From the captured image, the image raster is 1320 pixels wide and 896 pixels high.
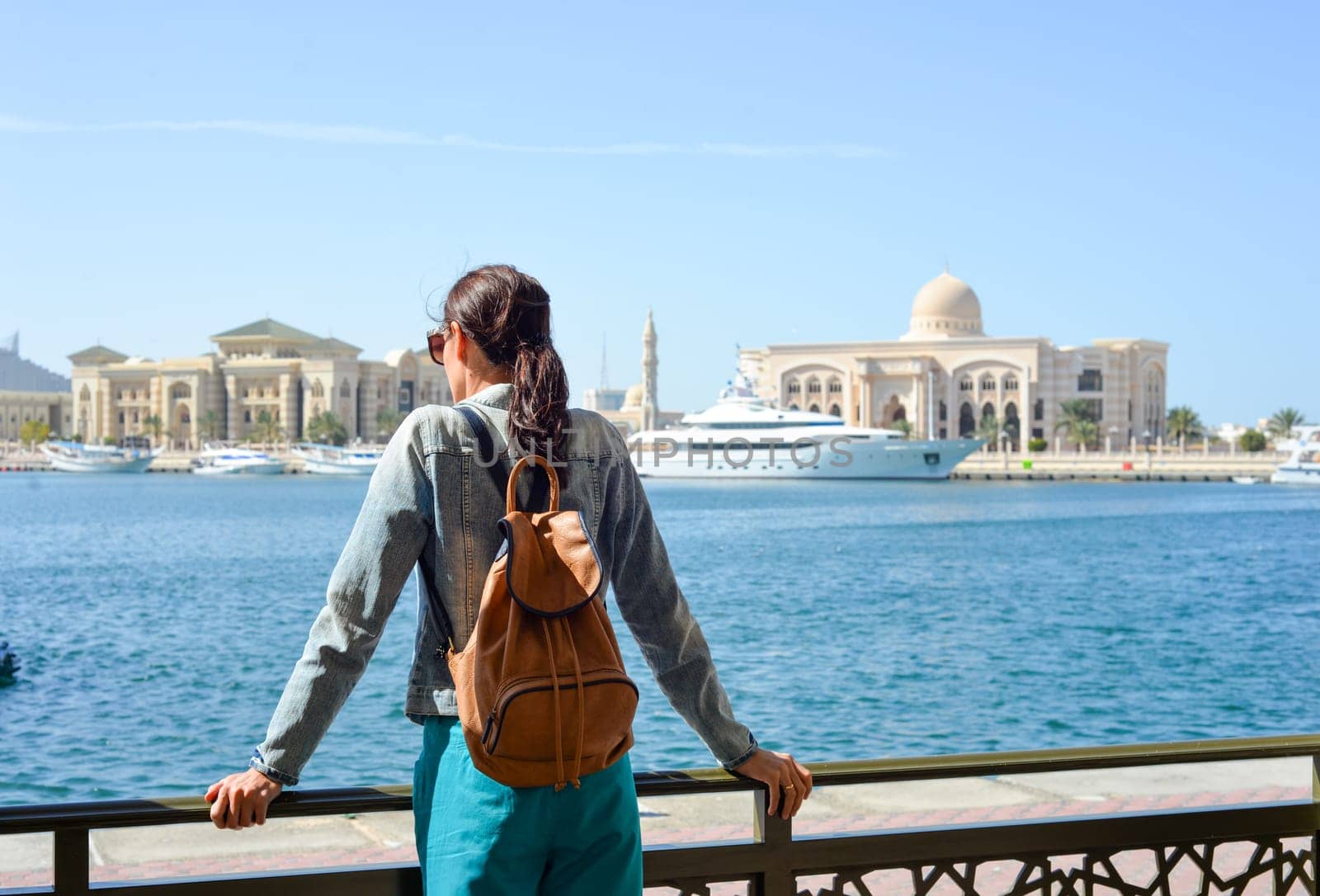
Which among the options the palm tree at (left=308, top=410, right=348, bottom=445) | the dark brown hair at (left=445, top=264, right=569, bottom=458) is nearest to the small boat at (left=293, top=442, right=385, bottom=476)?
the palm tree at (left=308, top=410, right=348, bottom=445)

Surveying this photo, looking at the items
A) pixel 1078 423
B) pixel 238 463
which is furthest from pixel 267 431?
pixel 1078 423

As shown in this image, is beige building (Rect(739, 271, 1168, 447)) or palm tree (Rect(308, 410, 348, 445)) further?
palm tree (Rect(308, 410, 348, 445))

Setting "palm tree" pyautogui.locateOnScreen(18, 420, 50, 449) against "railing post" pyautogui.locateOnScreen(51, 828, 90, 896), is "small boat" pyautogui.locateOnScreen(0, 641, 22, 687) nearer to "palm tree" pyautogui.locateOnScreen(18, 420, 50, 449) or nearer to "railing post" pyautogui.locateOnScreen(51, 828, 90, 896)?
"railing post" pyautogui.locateOnScreen(51, 828, 90, 896)

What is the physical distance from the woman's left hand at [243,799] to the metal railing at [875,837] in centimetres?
6

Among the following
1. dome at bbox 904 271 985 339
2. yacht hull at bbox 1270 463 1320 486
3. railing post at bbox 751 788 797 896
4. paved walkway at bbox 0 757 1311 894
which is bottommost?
paved walkway at bbox 0 757 1311 894

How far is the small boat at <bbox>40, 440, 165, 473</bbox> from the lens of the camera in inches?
4225

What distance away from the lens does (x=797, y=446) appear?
77.8 meters

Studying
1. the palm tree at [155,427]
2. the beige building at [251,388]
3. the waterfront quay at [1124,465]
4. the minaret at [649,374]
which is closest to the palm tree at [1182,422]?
the waterfront quay at [1124,465]

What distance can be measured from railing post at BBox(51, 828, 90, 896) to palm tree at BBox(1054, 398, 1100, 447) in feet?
286

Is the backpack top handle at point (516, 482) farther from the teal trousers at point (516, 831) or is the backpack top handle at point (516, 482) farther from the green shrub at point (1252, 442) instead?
the green shrub at point (1252, 442)

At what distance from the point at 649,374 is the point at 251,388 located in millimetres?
39880

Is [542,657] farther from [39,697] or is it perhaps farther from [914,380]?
[914,380]

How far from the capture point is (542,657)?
1.83 meters

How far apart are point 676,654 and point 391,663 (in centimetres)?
1397
